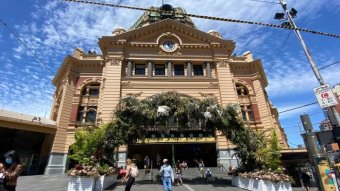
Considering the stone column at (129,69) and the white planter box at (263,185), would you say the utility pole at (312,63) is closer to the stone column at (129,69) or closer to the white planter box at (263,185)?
the white planter box at (263,185)

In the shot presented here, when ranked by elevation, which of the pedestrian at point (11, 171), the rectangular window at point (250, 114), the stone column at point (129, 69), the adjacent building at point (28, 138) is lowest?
the pedestrian at point (11, 171)

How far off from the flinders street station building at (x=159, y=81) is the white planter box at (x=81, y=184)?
14022 millimetres

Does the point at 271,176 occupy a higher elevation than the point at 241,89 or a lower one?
lower

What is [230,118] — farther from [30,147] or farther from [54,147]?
[30,147]

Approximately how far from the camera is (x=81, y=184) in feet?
39.0

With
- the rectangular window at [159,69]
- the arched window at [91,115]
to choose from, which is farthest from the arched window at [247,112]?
the arched window at [91,115]

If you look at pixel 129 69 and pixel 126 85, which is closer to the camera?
pixel 126 85

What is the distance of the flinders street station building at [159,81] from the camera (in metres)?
27.5

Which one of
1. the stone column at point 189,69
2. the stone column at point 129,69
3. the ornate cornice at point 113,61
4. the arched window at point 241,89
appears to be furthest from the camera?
the arched window at point 241,89

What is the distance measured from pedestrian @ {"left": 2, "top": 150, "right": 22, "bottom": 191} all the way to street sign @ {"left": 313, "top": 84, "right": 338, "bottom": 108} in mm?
10919

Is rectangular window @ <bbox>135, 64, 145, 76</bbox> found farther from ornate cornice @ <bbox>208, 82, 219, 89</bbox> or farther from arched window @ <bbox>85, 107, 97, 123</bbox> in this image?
ornate cornice @ <bbox>208, 82, 219, 89</bbox>

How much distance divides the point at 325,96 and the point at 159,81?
887 inches

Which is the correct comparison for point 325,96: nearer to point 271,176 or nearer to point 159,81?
point 271,176

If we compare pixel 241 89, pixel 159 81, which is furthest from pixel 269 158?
pixel 241 89
